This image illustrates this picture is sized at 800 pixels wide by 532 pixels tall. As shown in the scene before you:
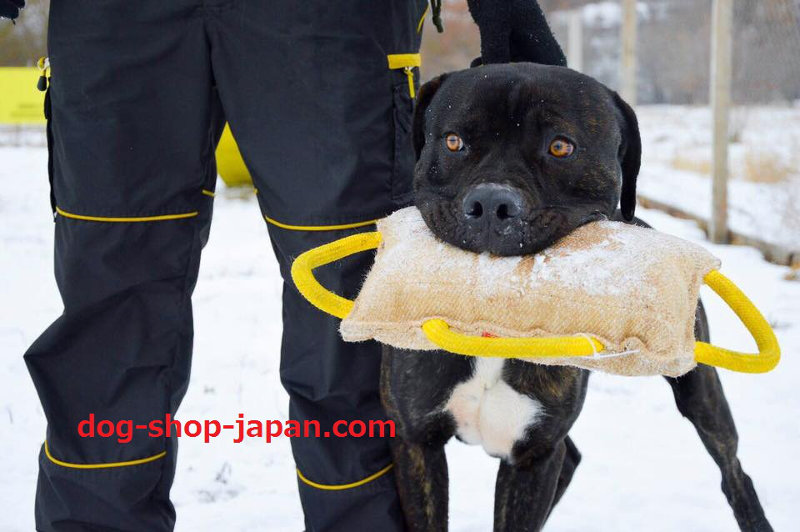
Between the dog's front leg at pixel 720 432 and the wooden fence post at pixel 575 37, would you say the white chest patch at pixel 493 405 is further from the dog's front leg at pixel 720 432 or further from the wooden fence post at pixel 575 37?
the wooden fence post at pixel 575 37

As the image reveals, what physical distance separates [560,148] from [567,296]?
428mm

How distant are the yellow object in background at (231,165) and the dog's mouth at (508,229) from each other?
2.53m

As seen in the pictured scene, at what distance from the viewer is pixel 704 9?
8.12 metres

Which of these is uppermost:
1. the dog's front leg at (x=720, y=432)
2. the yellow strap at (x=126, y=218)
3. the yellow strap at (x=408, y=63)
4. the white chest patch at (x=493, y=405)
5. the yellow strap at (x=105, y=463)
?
the yellow strap at (x=408, y=63)

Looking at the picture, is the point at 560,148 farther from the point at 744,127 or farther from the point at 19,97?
the point at 19,97

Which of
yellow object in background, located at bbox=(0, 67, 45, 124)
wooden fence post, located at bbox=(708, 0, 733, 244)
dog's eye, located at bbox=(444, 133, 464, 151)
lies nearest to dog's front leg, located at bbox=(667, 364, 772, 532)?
dog's eye, located at bbox=(444, 133, 464, 151)

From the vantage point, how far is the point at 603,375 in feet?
11.2

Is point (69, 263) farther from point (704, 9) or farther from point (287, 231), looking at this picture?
point (704, 9)

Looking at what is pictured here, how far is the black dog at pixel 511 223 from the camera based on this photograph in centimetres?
152

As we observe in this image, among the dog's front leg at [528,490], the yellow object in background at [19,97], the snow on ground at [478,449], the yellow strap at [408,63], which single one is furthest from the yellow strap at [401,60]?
the yellow object in background at [19,97]

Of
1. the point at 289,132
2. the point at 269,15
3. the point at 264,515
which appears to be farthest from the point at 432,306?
the point at 264,515

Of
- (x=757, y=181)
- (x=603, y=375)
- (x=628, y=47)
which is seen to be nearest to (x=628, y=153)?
(x=603, y=375)

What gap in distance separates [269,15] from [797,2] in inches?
164

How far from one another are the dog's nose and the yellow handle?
23 centimetres
